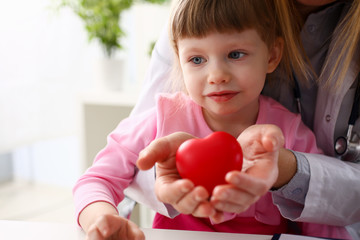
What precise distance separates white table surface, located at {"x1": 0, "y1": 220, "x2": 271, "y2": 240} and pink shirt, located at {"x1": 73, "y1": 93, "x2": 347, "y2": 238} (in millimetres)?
161

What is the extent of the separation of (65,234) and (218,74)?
0.39 meters

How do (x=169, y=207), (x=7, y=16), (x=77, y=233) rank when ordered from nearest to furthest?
(x=77, y=233)
(x=169, y=207)
(x=7, y=16)

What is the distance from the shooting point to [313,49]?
3.38 feet

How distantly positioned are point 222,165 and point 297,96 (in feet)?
1.58

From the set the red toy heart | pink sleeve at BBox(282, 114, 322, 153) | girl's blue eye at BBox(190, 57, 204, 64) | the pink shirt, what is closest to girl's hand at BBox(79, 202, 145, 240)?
the red toy heart

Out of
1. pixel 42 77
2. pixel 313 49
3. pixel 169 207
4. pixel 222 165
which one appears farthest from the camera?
pixel 42 77

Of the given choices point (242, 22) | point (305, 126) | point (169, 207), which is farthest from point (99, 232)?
point (305, 126)

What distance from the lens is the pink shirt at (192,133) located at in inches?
36.7

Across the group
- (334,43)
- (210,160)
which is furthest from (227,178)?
(334,43)

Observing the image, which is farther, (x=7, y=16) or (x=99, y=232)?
(x=7, y=16)

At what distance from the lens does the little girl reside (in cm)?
80

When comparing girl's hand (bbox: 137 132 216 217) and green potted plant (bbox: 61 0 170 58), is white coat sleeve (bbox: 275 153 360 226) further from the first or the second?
green potted plant (bbox: 61 0 170 58)

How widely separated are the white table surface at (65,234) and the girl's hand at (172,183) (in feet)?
0.34

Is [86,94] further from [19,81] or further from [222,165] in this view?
[222,165]
